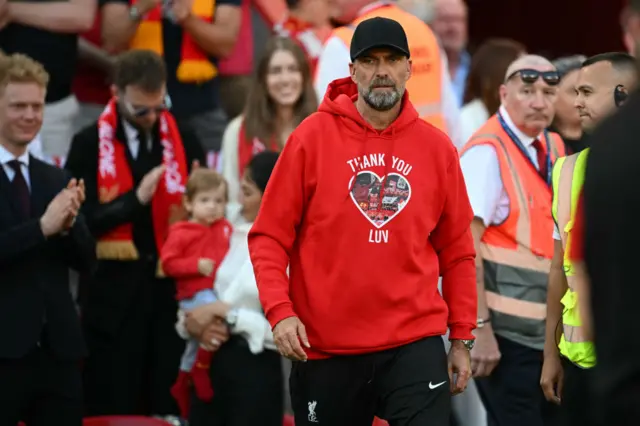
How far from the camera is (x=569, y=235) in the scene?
203 inches

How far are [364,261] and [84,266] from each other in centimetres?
183

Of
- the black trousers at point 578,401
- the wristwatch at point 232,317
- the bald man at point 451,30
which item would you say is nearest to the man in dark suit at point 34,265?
the wristwatch at point 232,317

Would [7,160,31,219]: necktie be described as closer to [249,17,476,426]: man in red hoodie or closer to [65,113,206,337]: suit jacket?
[65,113,206,337]: suit jacket

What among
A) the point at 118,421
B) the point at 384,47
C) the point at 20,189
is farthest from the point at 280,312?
the point at 118,421

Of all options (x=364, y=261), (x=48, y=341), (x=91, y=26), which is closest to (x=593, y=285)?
(x=364, y=261)

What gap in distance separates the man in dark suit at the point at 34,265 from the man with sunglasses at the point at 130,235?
0.89 m

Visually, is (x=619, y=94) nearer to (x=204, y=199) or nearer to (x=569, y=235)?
(x=569, y=235)

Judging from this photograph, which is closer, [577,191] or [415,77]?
[577,191]

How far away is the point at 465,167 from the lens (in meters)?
6.31

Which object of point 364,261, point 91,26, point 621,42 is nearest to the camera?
point 364,261

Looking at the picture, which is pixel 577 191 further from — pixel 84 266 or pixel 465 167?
pixel 84 266

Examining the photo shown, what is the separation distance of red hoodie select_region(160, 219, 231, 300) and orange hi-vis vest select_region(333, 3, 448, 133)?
130cm

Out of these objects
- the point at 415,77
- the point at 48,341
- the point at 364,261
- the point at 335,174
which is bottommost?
the point at 48,341

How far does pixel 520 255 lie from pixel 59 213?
2.20m
